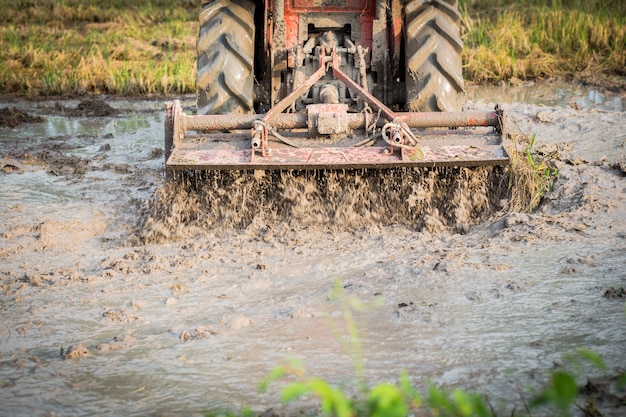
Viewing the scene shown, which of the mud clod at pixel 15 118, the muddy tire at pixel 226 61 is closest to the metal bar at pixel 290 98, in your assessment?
the muddy tire at pixel 226 61

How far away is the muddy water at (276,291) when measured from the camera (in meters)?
3.43

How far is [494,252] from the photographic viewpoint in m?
4.77

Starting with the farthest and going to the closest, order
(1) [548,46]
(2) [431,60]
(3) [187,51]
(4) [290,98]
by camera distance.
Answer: (3) [187,51] → (1) [548,46] → (2) [431,60] → (4) [290,98]

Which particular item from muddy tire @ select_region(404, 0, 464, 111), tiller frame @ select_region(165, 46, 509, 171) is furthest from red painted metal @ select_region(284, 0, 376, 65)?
tiller frame @ select_region(165, 46, 509, 171)

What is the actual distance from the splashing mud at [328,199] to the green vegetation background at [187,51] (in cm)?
518

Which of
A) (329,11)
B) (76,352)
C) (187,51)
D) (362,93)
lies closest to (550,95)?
(329,11)

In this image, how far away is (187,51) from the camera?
1246 cm

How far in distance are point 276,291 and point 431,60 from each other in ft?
7.78

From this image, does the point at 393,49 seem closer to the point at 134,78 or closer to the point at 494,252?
the point at 494,252

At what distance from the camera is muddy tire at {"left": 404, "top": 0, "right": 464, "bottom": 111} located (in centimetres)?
587

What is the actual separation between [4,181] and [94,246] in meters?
1.78

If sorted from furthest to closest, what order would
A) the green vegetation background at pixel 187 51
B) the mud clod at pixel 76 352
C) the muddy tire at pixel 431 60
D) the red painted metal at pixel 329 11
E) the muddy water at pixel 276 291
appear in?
the green vegetation background at pixel 187 51 < the red painted metal at pixel 329 11 < the muddy tire at pixel 431 60 < the mud clod at pixel 76 352 < the muddy water at pixel 276 291

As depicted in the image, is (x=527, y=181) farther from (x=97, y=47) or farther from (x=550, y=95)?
(x=97, y=47)

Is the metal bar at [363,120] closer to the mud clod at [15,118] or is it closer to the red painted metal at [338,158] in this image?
the red painted metal at [338,158]
